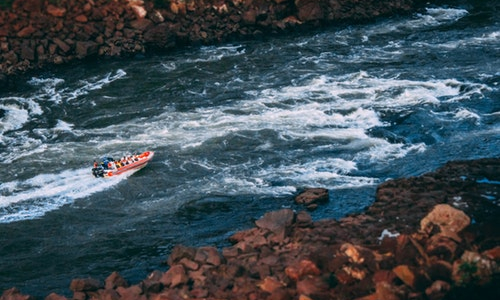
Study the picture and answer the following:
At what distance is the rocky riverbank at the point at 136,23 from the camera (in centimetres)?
3866

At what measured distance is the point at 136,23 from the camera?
40.7m

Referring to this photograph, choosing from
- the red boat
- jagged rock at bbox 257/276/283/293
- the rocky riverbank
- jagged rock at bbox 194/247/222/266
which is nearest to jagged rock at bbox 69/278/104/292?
jagged rock at bbox 194/247/222/266

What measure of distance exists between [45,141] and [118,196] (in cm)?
614

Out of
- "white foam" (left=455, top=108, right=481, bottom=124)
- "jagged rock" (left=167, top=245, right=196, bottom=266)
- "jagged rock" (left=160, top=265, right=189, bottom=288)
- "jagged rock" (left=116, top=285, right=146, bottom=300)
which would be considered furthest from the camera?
"white foam" (left=455, top=108, right=481, bottom=124)

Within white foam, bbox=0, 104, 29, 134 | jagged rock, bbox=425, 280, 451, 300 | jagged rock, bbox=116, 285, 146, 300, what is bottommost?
white foam, bbox=0, 104, 29, 134

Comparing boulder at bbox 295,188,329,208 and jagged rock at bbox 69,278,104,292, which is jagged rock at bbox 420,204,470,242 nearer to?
boulder at bbox 295,188,329,208

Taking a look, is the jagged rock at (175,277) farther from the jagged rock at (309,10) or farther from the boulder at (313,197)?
the jagged rock at (309,10)

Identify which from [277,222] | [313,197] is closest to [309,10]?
[313,197]

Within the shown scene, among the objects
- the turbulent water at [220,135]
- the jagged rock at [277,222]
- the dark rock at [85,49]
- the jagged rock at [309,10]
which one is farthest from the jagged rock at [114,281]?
the jagged rock at [309,10]

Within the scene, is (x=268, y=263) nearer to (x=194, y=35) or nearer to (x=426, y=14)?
(x=194, y=35)

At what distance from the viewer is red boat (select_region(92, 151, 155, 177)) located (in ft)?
88.1

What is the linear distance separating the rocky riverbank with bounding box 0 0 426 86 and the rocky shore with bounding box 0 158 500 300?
19.9 m

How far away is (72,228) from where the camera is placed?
24.1m

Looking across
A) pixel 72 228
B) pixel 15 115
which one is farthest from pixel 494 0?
pixel 72 228
